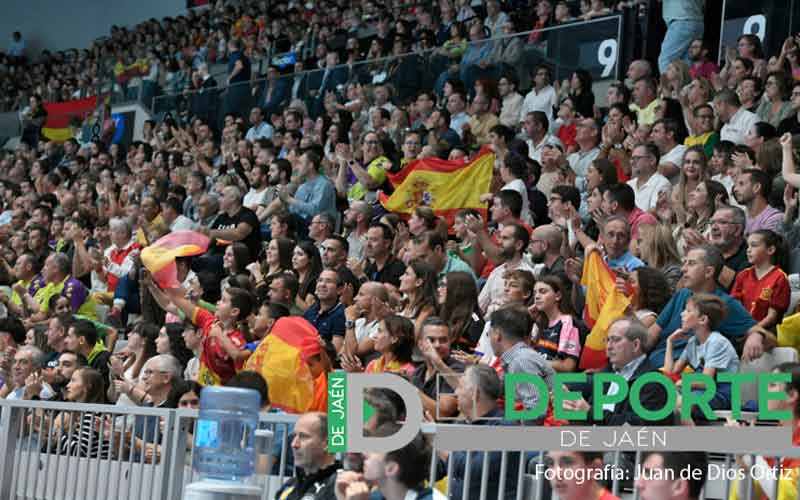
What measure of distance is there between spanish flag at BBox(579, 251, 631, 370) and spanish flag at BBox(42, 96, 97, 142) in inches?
584

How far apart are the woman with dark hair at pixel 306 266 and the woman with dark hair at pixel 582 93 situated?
344cm

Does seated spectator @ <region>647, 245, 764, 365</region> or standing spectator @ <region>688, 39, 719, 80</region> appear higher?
standing spectator @ <region>688, 39, 719, 80</region>

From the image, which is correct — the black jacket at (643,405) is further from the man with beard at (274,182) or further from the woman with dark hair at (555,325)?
the man with beard at (274,182)

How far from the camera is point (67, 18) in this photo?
2998 centimetres

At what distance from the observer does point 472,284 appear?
25.6 ft

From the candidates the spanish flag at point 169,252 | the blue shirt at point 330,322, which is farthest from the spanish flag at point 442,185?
the blue shirt at point 330,322

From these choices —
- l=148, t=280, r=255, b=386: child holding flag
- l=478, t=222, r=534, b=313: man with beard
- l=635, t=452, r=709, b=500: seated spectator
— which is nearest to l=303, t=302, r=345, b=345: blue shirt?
l=148, t=280, r=255, b=386: child holding flag

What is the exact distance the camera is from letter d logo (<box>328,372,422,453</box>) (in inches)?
185

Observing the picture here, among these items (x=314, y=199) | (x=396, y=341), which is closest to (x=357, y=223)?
(x=314, y=199)

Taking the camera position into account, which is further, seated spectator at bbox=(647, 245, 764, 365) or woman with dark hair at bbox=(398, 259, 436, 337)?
woman with dark hair at bbox=(398, 259, 436, 337)

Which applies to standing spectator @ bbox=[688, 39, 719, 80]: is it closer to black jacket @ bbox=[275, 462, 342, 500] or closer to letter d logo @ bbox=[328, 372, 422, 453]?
→ letter d logo @ bbox=[328, 372, 422, 453]

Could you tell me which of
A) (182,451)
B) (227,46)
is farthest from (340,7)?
(182,451)

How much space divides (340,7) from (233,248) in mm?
10249

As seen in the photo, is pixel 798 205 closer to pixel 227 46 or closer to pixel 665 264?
pixel 665 264
